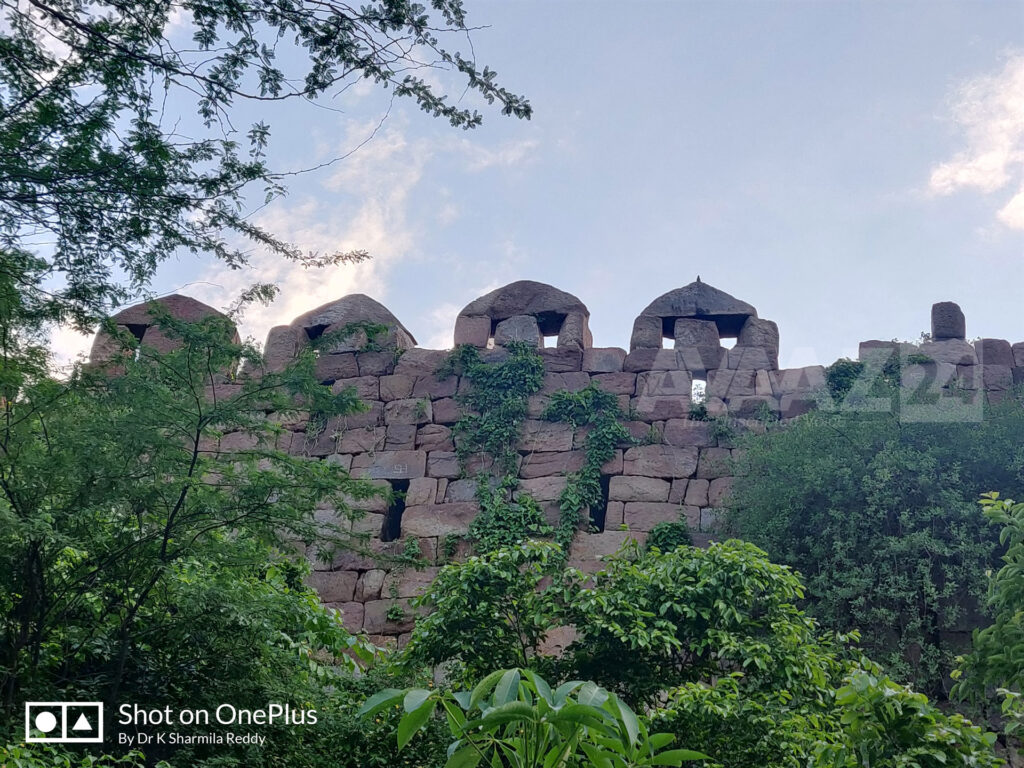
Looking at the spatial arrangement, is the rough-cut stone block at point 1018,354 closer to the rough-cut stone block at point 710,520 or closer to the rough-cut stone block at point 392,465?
the rough-cut stone block at point 710,520

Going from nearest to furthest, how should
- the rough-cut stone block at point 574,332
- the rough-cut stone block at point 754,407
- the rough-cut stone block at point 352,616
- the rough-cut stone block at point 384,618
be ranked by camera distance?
the rough-cut stone block at point 384,618, the rough-cut stone block at point 352,616, the rough-cut stone block at point 754,407, the rough-cut stone block at point 574,332

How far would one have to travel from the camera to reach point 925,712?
4.69 m

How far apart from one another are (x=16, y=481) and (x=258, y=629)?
1609mm

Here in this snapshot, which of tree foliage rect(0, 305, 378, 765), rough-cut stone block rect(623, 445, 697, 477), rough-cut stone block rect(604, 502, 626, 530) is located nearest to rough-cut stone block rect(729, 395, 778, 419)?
rough-cut stone block rect(623, 445, 697, 477)

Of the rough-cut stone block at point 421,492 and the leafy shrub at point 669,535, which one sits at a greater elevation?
the rough-cut stone block at point 421,492

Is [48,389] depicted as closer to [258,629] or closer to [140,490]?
[140,490]

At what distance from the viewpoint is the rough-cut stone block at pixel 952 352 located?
11.4 meters

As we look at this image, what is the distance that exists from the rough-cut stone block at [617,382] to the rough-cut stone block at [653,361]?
127 mm

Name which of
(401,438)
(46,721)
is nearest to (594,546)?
(401,438)

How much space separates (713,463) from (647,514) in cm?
90

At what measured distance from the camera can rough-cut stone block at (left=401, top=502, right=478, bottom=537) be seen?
10.9 m

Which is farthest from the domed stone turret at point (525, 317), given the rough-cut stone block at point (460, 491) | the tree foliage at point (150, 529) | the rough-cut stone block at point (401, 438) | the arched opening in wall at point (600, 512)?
the tree foliage at point (150, 529)

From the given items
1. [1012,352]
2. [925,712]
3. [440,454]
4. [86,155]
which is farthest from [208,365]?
[1012,352]

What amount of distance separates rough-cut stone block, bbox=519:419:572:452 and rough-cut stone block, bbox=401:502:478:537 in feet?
3.11
